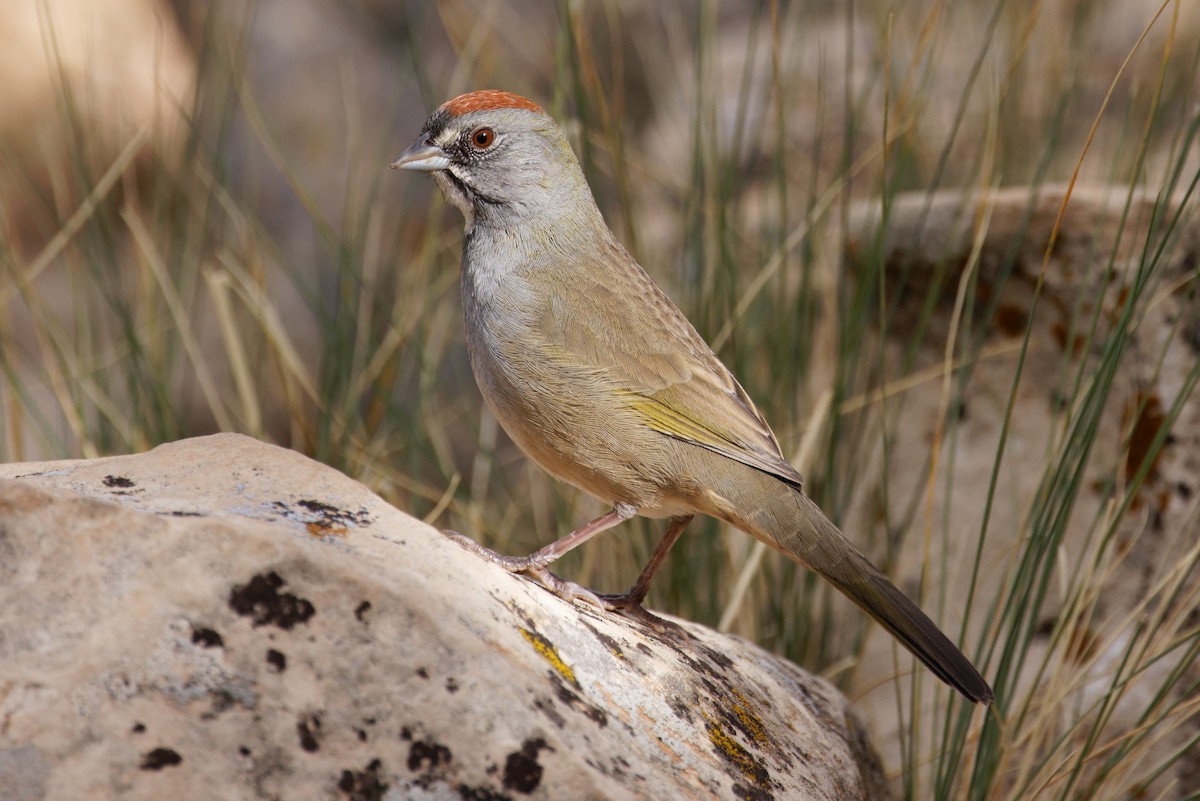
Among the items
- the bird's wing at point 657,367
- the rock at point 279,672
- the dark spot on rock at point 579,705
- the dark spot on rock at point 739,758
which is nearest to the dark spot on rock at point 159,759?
the rock at point 279,672

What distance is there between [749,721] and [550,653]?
0.62 metres

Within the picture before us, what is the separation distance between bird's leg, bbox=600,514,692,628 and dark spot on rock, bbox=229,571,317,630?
1.28m

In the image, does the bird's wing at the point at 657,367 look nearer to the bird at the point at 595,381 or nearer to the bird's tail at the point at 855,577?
the bird at the point at 595,381

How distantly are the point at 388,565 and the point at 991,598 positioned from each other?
298 centimetres

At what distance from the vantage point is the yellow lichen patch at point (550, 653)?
2.20m

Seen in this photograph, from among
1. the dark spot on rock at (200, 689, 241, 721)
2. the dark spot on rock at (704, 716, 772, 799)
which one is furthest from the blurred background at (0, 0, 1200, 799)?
the dark spot on rock at (200, 689, 241, 721)

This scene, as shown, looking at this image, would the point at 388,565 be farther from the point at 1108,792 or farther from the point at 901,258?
the point at 901,258

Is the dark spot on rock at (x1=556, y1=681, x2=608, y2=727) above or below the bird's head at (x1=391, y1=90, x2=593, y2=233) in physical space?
below

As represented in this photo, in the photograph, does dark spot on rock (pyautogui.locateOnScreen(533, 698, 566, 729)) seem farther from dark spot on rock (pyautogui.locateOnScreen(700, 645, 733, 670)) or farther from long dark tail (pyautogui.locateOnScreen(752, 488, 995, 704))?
long dark tail (pyautogui.locateOnScreen(752, 488, 995, 704))

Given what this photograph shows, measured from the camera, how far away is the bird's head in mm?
3561

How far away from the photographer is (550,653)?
224cm

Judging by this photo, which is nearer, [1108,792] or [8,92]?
[1108,792]

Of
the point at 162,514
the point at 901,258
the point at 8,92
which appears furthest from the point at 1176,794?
the point at 8,92

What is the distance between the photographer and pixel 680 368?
11.1 ft
